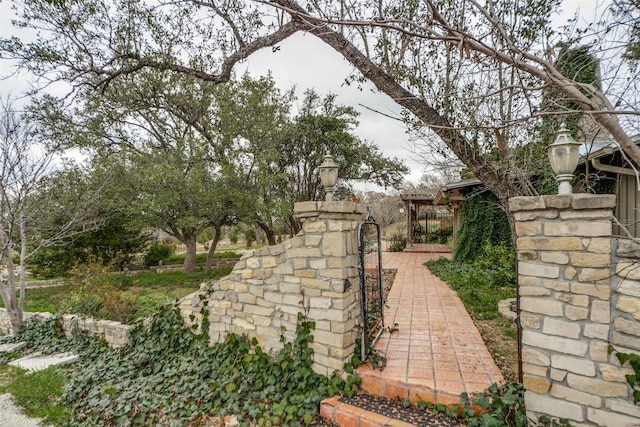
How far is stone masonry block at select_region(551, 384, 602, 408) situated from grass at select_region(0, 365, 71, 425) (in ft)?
15.2

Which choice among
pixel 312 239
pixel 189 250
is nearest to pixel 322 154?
pixel 189 250

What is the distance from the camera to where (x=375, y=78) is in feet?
15.3

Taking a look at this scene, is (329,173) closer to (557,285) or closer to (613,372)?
(557,285)

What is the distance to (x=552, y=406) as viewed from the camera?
2.05 m

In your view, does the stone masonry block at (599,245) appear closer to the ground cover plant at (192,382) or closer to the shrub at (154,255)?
the ground cover plant at (192,382)

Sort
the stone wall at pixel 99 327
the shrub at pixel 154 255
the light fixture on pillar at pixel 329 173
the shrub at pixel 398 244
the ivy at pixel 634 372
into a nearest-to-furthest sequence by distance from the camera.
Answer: the ivy at pixel 634 372 → the light fixture on pillar at pixel 329 173 → the stone wall at pixel 99 327 → the shrub at pixel 398 244 → the shrub at pixel 154 255

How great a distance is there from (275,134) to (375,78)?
7458 millimetres

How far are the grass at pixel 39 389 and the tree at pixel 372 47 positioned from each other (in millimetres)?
4704

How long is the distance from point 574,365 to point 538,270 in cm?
64

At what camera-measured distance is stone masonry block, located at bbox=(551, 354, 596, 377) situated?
6.31 feet

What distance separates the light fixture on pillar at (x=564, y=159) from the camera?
6.93ft

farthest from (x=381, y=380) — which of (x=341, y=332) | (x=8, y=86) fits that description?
(x=8, y=86)

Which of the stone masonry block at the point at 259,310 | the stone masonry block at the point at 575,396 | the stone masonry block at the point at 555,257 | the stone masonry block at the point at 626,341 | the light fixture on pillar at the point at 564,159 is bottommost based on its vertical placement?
the stone masonry block at the point at 575,396

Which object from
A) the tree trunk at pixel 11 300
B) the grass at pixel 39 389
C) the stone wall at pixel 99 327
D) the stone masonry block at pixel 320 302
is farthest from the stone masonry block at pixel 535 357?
the tree trunk at pixel 11 300
